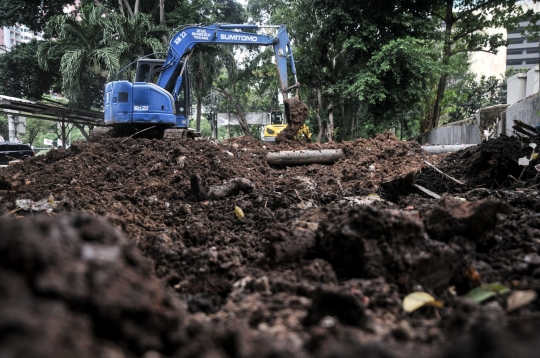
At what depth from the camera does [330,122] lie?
23.5 meters

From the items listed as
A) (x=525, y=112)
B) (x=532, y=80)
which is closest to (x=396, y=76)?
(x=532, y=80)

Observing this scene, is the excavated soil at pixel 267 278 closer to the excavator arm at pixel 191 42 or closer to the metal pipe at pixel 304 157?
the metal pipe at pixel 304 157

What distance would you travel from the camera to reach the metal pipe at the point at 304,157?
32.3 ft

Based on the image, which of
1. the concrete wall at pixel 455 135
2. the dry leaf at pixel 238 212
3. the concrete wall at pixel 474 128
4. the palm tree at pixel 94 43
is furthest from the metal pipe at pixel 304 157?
the palm tree at pixel 94 43

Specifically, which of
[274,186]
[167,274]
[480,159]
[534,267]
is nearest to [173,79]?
[274,186]

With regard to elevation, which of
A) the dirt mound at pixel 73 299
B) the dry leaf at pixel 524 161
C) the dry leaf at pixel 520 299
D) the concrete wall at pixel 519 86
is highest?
the concrete wall at pixel 519 86

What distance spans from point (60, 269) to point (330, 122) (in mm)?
22942

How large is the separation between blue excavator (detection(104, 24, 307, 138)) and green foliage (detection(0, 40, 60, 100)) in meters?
13.7

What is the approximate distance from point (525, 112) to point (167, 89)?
30.1 ft

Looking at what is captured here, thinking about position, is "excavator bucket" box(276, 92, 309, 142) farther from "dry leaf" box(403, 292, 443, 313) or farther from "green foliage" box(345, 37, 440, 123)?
"dry leaf" box(403, 292, 443, 313)

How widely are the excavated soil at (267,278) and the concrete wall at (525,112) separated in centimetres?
514

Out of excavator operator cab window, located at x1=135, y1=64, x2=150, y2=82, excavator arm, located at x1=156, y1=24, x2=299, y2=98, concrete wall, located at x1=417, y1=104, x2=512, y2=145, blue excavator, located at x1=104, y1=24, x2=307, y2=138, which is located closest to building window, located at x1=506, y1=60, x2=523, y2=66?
concrete wall, located at x1=417, y1=104, x2=512, y2=145

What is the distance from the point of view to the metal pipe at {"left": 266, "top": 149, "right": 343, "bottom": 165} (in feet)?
32.3

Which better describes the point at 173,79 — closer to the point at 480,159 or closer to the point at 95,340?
the point at 480,159
